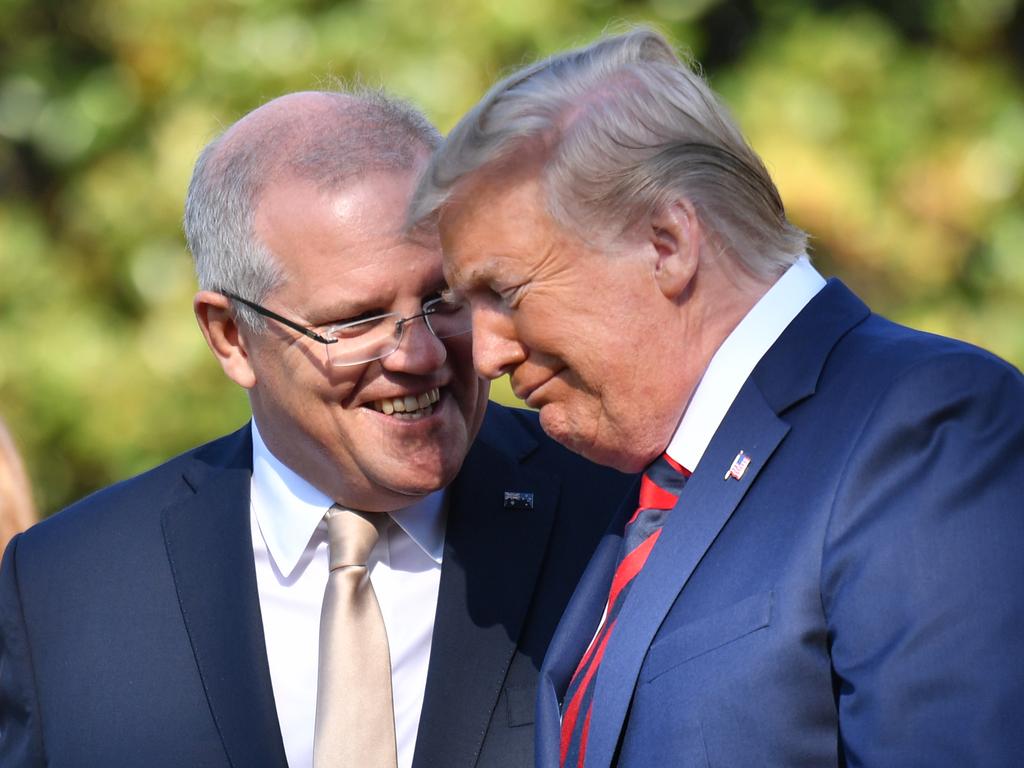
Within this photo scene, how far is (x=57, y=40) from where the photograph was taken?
6453mm

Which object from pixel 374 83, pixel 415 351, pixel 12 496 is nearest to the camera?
pixel 415 351

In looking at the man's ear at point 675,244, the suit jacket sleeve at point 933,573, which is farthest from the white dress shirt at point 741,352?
the suit jacket sleeve at point 933,573

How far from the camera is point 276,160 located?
2744 millimetres

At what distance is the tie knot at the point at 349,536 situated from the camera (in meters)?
2.63

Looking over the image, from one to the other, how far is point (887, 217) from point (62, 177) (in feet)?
12.4

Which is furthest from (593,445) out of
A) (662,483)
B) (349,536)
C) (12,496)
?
(12,496)

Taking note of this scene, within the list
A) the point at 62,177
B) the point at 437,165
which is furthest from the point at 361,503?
the point at 62,177

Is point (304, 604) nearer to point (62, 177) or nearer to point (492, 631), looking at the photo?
point (492, 631)

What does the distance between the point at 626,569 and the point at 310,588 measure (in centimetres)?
85

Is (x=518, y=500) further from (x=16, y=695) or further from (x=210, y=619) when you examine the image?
(x=16, y=695)

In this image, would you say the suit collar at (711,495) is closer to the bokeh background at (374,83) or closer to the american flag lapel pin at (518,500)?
the american flag lapel pin at (518,500)

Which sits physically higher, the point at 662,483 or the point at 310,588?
the point at 662,483

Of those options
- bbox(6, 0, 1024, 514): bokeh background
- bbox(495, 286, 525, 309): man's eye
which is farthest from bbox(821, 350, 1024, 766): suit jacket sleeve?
bbox(6, 0, 1024, 514): bokeh background

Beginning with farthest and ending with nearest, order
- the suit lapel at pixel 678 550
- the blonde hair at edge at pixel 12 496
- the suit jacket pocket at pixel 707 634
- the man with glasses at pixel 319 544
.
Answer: the blonde hair at edge at pixel 12 496
the man with glasses at pixel 319 544
the suit lapel at pixel 678 550
the suit jacket pocket at pixel 707 634
